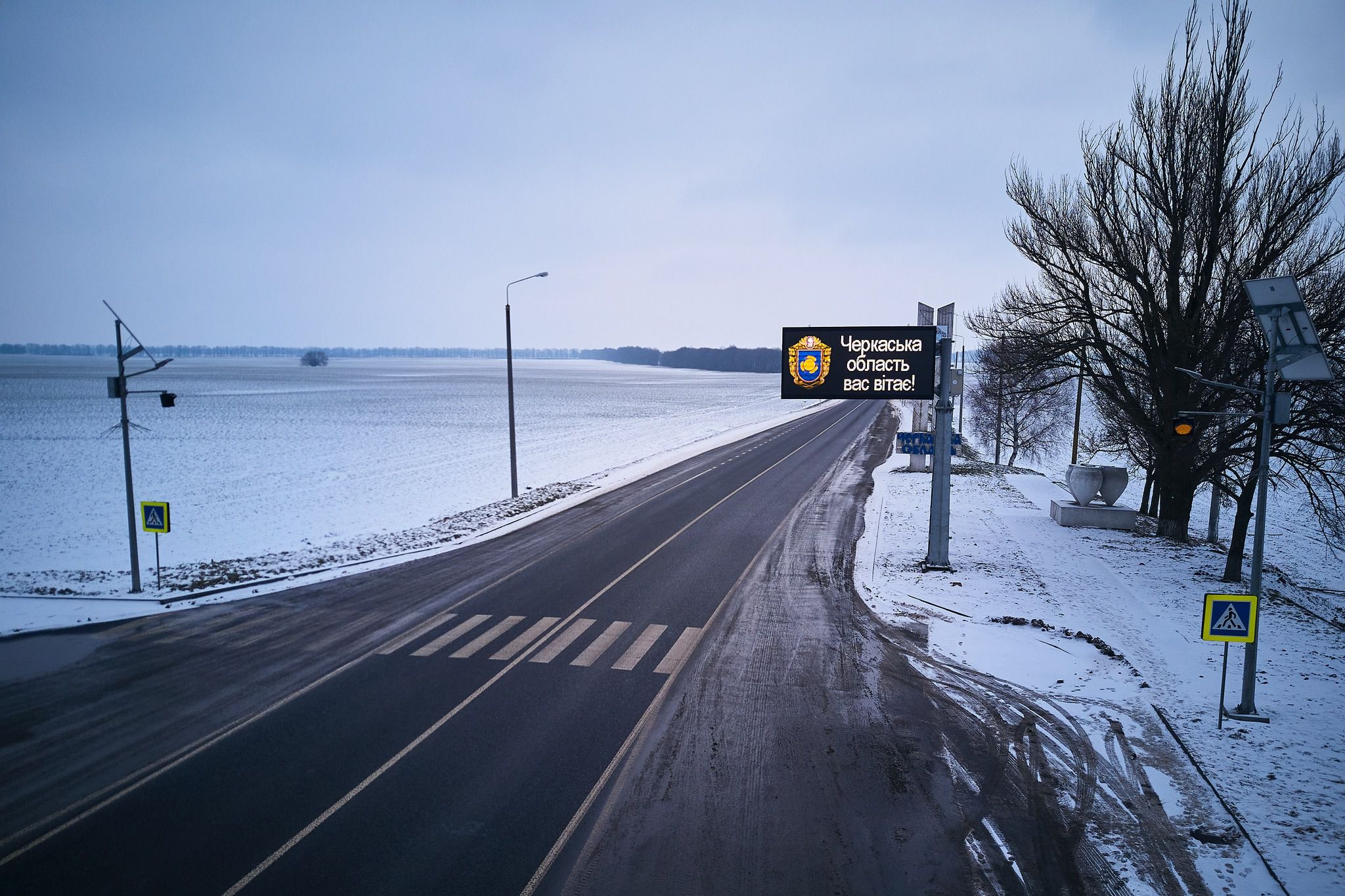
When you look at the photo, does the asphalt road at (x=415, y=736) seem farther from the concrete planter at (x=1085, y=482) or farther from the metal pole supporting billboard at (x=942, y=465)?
Answer: the concrete planter at (x=1085, y=482)

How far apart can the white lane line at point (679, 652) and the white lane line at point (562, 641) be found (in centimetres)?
188

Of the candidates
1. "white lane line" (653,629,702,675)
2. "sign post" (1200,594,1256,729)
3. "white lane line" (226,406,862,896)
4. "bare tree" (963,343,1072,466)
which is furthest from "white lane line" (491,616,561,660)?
"bare tree" (963,343,1072,466)

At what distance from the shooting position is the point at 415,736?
383 inches

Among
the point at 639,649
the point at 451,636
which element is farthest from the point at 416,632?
the point at 639,649

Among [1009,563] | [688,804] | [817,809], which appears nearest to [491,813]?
[688,804]

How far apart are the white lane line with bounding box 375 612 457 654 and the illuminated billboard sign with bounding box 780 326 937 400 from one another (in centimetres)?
924

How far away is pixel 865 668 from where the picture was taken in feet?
40.3

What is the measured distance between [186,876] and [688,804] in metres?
5.14

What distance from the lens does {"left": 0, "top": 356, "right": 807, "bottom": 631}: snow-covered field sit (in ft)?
66.6

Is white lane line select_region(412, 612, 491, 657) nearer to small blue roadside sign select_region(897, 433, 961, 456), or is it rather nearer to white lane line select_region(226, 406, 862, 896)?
white lane line select_region(226, 406, 862, 896)

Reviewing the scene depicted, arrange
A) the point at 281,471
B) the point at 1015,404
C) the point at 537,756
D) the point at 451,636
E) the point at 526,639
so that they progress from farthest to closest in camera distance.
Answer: the point at 281,471
the point at 1015,404
the point at 451,636
the point at 526,639
the point at 537,756

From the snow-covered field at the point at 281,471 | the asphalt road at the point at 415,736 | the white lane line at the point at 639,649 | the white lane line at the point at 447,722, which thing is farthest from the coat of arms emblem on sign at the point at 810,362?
the snow-covered field at the point at 281,471

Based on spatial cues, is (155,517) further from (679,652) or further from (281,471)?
(281,471)

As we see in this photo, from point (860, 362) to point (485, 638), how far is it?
10568mm
